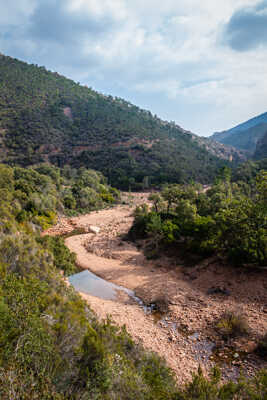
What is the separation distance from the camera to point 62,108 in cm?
8888

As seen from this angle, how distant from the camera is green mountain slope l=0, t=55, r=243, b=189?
6700cm

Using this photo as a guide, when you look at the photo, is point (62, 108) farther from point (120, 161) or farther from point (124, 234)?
point (124, 234)

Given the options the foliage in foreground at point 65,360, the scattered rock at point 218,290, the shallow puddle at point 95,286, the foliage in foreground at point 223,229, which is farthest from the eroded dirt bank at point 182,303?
the foliage in foreground at point 65,360

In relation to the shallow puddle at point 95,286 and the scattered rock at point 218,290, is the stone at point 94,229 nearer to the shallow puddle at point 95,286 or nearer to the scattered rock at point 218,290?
the shallow puddle at point 95,286

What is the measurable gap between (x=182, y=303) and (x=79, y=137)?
77013mm

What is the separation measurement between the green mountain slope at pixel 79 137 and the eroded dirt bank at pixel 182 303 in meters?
45.3

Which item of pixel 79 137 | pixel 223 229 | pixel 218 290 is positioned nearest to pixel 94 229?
pixel 223 229

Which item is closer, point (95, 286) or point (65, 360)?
point (65, 360)

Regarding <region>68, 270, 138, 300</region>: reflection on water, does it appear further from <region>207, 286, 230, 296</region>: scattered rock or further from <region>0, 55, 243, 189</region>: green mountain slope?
<region>0, 55, 243, 189</region>: green mountain slope

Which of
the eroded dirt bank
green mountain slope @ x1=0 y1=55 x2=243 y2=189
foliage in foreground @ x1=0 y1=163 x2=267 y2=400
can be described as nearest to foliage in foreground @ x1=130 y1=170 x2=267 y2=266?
the eroded dirt bank

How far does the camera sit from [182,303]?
13.7 metres

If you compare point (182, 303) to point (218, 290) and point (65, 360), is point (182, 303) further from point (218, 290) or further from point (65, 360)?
point (65, 360)

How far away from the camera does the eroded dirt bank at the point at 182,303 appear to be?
9.84m

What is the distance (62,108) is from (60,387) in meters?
96.6
